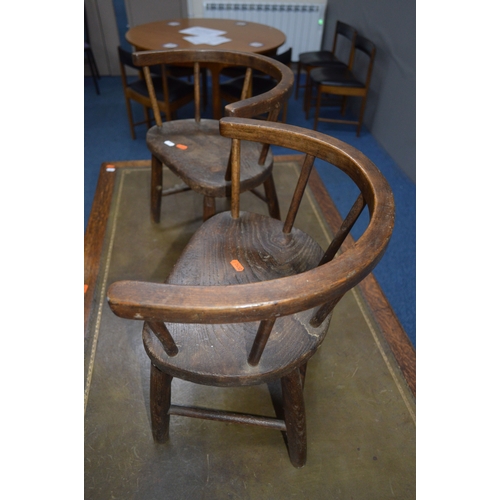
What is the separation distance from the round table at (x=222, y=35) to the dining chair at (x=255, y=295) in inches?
66.3

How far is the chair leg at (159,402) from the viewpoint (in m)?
0.92

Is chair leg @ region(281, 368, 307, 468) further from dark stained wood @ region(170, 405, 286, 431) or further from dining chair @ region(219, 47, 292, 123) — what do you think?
dining chair @ region(219, 47, 292, 123)

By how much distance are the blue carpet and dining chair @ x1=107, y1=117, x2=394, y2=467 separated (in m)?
0.84

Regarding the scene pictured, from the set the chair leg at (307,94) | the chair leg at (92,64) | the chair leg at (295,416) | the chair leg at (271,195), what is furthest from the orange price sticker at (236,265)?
the chair leg at (92,64)

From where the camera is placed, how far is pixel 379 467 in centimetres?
107

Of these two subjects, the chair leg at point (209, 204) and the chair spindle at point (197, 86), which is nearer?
Answer: the chair leg at point (209, 204)

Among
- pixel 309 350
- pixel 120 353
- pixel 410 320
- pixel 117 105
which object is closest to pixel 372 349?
pixel 410 320

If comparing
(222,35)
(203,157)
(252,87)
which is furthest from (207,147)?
(222,35)

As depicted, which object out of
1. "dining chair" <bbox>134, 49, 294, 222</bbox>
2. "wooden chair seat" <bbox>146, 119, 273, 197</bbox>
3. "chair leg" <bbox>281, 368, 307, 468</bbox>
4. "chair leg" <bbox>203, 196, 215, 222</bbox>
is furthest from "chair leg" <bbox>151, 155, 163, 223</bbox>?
"chair leg" <bbox>281, 368, 307, 468</bbox>

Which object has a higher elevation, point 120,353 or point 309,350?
point 309,350

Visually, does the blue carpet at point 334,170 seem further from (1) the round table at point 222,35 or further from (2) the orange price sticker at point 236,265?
(2) the orange price sticker at point 236,265

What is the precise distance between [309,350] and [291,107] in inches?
120

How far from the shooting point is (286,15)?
3639 millimetres

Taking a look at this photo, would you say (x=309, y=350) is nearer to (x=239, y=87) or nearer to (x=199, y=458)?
(x=199, y=458)
